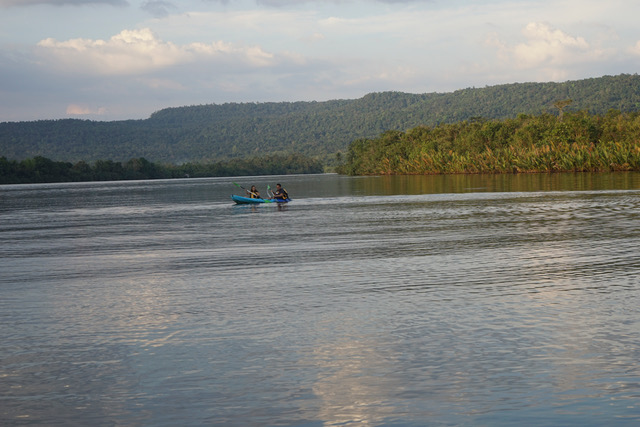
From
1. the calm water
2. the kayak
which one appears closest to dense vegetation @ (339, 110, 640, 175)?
the kayak

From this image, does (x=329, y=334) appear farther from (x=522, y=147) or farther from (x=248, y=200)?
(x=522, y=147)

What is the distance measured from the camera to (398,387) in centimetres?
905

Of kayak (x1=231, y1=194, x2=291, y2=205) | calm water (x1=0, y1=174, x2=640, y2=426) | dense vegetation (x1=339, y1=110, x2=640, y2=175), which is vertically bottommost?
calm water (x1=0, y1=174, x2=640, y2=426)

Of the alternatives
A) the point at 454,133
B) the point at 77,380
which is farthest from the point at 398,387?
the point at 454,133

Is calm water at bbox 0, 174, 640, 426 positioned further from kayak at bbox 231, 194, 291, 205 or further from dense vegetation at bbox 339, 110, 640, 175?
dense vegetation at bbox 339, 110, 640, 175

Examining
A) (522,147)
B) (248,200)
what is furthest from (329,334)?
(522,147)

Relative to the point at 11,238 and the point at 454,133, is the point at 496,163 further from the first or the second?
the point at 11,238

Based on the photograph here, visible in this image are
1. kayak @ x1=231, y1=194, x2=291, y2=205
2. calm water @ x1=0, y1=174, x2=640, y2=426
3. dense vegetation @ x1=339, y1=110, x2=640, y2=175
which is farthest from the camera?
dense vegetation @ x1=339, y1=110, x2=640, y2=175

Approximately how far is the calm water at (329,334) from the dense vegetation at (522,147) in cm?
8918

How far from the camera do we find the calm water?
8469 mm

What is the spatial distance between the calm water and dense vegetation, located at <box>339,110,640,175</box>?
89179 mm

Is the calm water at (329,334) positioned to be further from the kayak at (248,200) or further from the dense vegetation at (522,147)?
the dense vegetation at (522,147)

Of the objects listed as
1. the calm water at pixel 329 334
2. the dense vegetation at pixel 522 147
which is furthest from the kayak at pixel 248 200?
the dense vegetation at pixel 522 147

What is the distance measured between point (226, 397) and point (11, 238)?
2559 centimetres
